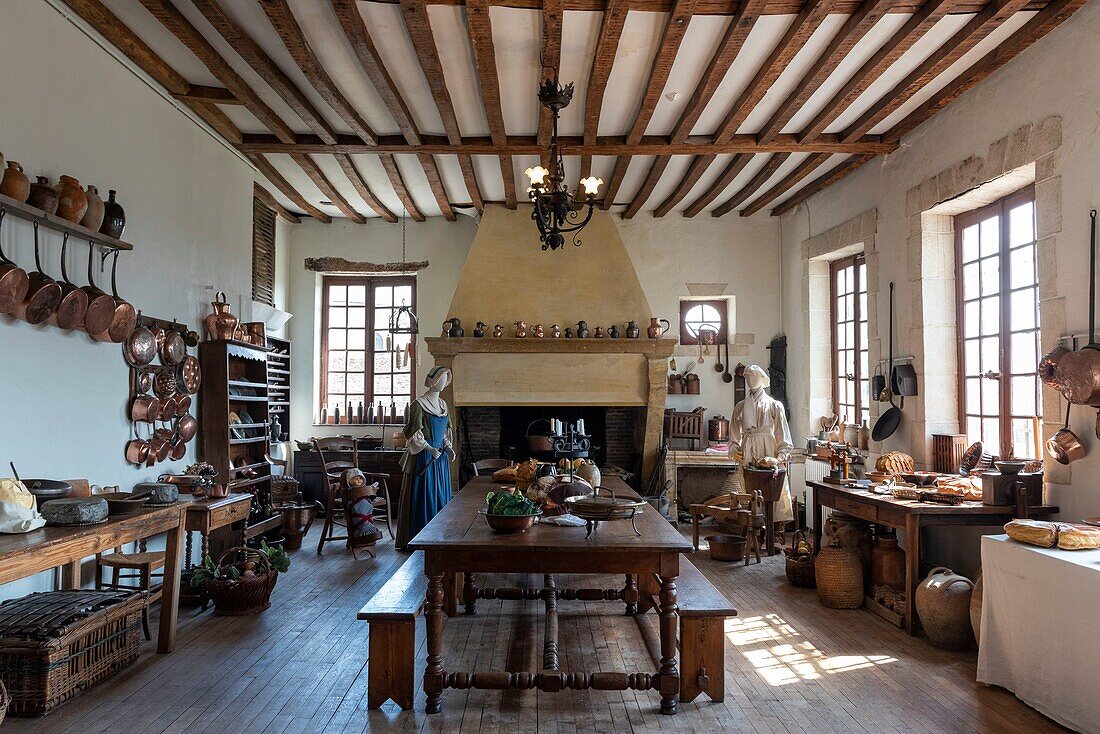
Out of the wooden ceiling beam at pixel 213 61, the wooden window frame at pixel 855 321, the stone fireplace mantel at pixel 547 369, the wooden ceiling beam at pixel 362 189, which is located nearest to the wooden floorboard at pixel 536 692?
the wooden window frame at pixel 855 321

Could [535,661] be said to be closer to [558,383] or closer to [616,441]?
[558,383]

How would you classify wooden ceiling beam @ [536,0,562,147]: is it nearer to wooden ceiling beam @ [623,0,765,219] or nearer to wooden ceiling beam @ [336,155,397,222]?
wooden ceiling beam @ [623,0,765,219]

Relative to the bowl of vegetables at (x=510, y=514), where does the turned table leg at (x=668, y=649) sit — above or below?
below

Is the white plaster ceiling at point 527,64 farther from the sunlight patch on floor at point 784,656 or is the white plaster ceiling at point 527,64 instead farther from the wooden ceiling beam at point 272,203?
the sunlight patch on floor at point 784,656

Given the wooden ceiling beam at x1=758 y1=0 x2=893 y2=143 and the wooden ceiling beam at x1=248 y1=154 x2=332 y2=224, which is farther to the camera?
the wooden ceiling beam at x1=248 y1=154 x2=332 y2=224

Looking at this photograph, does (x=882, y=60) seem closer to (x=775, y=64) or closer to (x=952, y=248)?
(x=775, y=64)

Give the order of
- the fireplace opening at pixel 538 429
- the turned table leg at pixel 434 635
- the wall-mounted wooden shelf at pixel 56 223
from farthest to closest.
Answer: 1. the fireplace opening at pixel 538 429
2. the wall-mounted wooden shelf at pixel 56 223
3. the turned table leg at pixel 434 635

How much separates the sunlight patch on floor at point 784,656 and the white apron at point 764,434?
2.39m

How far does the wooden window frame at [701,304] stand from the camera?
9055 mm

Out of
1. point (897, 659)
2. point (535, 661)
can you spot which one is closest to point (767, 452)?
point (897, 659)

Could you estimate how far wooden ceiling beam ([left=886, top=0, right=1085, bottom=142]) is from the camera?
4.17 m

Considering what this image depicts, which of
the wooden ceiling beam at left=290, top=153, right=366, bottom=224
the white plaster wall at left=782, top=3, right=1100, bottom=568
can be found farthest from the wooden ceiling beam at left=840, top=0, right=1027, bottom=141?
the wooden ceiling beam at left=290, top=153, right=366, bottom=224

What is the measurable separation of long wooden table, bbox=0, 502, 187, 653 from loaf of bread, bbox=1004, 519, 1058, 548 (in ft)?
14.2

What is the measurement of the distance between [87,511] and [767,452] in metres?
5.52
